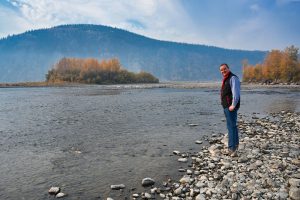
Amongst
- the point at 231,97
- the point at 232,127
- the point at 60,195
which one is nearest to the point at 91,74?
the point at 232,127

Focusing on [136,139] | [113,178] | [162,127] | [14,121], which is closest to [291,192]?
[113,178]

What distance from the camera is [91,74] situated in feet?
542

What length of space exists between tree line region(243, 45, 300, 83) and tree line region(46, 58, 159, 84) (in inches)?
2472

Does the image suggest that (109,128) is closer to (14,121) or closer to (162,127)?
(162,127)

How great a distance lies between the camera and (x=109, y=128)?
2305 centimetres

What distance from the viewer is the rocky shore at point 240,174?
963cm

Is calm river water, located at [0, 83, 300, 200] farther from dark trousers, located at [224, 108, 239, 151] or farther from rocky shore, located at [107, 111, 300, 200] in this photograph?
dark trousers, located at [224, 108, 239, 151]

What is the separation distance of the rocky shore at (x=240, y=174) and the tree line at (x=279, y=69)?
117173 millimetres

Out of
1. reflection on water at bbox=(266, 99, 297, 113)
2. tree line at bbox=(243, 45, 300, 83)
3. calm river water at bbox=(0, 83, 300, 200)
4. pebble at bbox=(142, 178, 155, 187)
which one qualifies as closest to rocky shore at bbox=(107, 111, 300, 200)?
pebble at bbox=(142, 178, 155, 187)

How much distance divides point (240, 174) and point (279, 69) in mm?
126799

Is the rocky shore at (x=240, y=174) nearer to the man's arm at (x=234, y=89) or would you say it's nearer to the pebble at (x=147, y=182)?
the pebble at (x=147, y=182)

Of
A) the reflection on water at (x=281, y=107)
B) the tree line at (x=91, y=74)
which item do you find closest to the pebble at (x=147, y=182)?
the reflection on water at (x=281, y=107)

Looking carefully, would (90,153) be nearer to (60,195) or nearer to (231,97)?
(60,195)

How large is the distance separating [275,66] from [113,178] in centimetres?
13061
